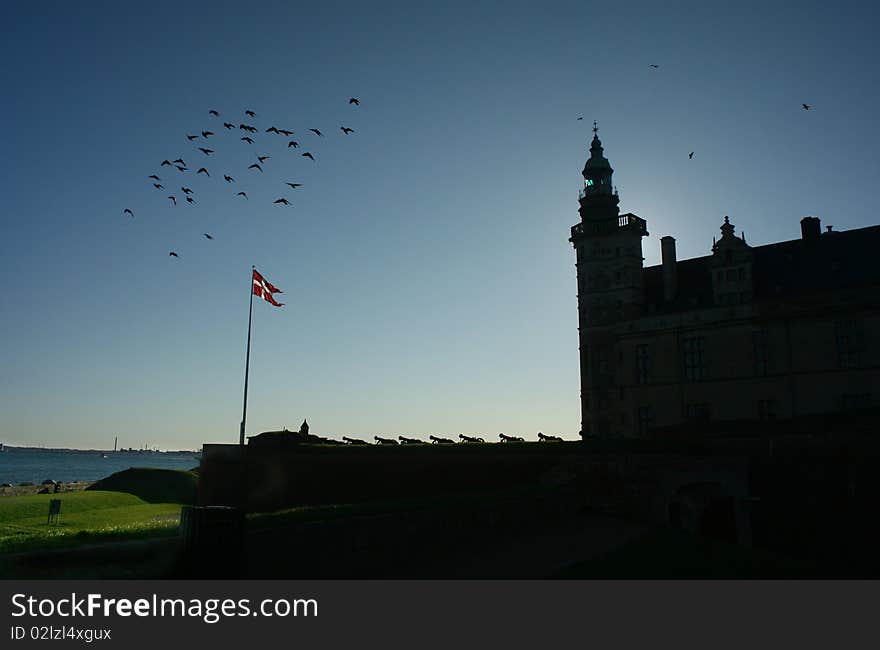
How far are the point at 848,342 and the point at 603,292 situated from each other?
17.2 meters

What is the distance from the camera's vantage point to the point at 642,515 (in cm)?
2722

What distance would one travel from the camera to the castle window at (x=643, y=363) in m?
51.7

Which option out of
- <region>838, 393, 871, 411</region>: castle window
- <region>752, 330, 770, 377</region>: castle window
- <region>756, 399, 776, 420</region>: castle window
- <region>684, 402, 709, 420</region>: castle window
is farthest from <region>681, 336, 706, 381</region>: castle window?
<region>838, 393, 871, 411</region>: castle window

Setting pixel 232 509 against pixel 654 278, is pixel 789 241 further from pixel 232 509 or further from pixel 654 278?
pixel 232 509

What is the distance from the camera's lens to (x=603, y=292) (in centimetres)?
5438

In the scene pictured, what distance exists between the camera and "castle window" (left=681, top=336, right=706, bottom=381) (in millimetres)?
49088

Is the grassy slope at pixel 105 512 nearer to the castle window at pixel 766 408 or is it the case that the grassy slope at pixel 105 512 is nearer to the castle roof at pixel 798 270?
the castle window at pixel 766 408

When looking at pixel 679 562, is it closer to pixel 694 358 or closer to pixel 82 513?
pixel 694 358

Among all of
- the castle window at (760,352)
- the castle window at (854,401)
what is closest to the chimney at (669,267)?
the castle window at (760,352)

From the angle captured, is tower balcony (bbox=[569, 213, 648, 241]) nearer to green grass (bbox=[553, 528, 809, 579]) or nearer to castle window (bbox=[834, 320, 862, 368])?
castle window (bbox=[834, 320, 862, 368])

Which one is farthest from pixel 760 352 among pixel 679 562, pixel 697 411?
pixel 679 562
